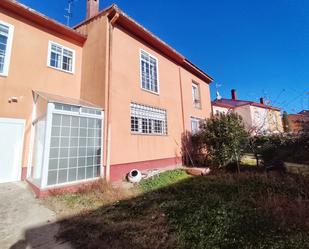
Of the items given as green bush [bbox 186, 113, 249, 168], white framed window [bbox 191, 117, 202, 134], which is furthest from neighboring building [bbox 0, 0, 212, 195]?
white framed window [bbox 191, 117, 202, 134]

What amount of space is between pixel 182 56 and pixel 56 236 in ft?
47.5

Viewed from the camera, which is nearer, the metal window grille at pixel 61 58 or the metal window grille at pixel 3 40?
the metal window grille at pixel 3 40

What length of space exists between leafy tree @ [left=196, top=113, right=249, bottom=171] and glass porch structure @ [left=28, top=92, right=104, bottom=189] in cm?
743

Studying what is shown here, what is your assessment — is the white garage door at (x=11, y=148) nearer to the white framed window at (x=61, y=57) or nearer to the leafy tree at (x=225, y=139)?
the white framed window at (x=61, y=57)

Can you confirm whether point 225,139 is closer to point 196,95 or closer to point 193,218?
point 196,95

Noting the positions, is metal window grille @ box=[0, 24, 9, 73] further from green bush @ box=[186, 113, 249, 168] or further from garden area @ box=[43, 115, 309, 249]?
green bush @ box=[186, 113, 249, 168]

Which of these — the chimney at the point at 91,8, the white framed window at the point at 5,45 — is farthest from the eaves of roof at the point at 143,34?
the white framed window at the point at 5,45

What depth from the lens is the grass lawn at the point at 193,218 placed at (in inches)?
159

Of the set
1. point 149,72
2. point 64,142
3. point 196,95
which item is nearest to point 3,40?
point 64,142

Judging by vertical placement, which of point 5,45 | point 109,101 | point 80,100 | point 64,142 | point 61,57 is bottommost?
point 64,142

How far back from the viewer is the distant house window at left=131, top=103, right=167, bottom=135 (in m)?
11.1

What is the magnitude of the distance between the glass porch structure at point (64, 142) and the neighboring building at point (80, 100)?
0.04 meters

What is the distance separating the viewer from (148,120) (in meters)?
12.0

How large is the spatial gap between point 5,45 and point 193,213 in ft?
35.9
